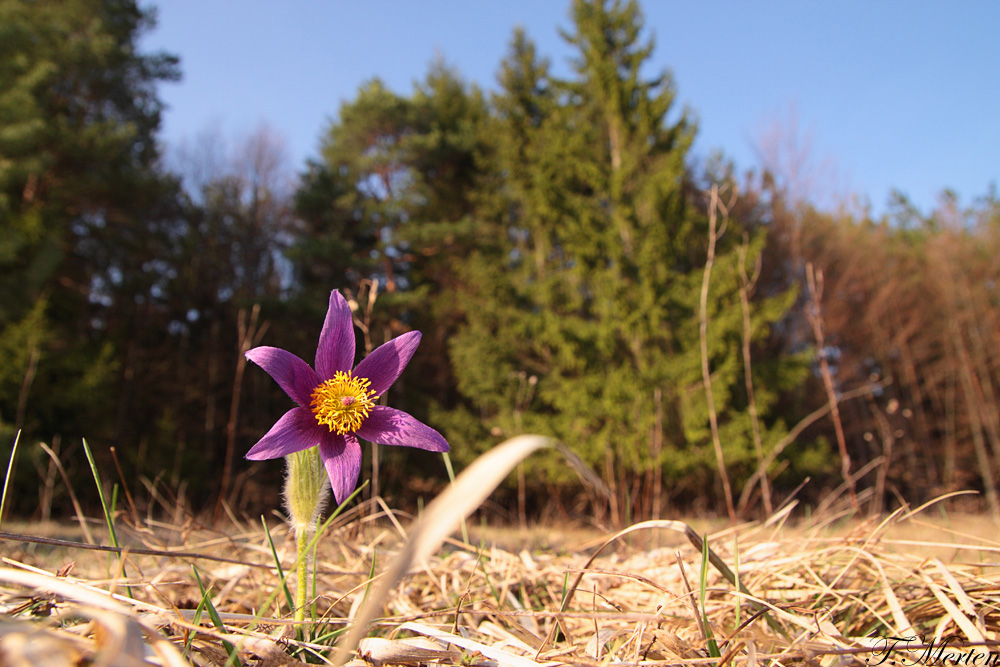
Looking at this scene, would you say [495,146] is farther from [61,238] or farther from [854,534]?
[854,534]

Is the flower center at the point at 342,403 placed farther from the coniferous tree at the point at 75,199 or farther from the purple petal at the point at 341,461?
the coniferous tree at the point at 75,199

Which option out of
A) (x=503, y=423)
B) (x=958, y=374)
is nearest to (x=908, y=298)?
(x=958, y=374)

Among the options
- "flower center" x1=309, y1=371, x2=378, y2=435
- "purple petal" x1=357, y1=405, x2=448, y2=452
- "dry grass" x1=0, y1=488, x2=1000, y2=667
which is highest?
"flower center" x1=309, y1=371, x2=378, y2=435

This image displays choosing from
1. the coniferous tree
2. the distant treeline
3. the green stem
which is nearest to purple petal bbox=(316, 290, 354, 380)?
the green stem

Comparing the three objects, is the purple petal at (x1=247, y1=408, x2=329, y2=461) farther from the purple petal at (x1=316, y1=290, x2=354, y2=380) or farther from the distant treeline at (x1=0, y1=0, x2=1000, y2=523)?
the distant treeline at (x1=0, y1=0, x2=1000, y2=523)

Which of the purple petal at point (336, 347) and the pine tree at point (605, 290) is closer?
the purple petal at point (336, 347)

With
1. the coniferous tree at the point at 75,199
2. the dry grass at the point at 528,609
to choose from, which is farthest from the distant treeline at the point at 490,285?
the dry grass at the point at 528,609
